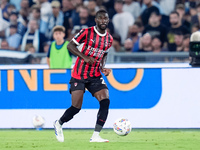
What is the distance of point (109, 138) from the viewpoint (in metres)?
8.49

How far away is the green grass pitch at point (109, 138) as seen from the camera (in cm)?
699

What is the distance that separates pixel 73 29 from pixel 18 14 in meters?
2.14

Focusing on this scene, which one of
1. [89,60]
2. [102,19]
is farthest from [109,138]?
[102,19]

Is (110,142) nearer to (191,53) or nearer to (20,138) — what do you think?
(20,138)

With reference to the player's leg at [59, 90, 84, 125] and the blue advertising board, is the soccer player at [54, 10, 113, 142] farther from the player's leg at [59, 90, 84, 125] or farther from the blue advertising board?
the blue advertising board

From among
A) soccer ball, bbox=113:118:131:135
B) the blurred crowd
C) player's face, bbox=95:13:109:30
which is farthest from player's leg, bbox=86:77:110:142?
the blurred crowd

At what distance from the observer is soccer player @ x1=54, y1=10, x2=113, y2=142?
24.9 feet

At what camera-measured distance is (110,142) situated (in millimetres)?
7648

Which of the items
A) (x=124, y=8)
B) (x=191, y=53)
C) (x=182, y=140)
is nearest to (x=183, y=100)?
(x=191, y=53)

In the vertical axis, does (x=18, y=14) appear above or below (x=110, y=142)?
above

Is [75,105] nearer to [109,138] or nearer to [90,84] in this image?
[90,84]

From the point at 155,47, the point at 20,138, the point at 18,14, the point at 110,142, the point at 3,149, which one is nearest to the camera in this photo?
the point at 3,149

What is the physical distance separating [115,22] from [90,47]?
6.73m

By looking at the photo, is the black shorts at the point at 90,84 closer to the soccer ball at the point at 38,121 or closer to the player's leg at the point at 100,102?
the player's leg at the point at 100,102
